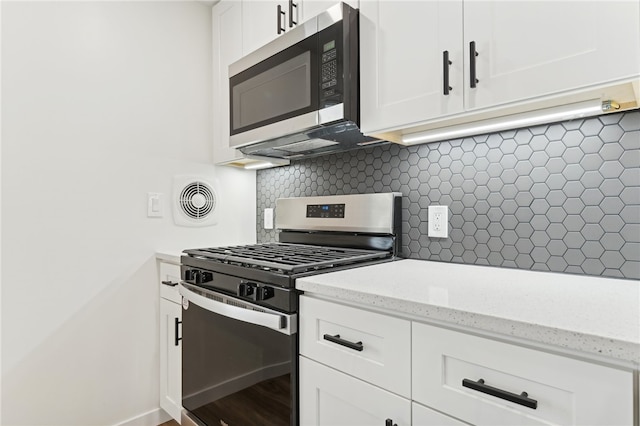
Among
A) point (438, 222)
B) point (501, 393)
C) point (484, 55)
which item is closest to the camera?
point (501, 393)

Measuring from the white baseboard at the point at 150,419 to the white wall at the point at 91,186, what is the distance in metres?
0.03

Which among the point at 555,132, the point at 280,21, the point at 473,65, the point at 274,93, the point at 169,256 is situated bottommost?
the point at 169,256

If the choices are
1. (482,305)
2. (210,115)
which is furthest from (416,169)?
(210,115)

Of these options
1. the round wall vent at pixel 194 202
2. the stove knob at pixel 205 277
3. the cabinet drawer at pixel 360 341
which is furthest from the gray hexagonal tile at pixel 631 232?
the round wall vent at pixel 194 202

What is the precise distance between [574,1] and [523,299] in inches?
29.7

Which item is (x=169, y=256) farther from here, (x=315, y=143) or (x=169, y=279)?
(x=315, y=143)

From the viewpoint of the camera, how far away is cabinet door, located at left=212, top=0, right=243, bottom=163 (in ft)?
6.55

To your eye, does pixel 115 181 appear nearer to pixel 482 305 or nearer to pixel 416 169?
pixel 416 169

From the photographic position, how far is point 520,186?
1279mm

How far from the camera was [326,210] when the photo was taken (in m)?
1.83

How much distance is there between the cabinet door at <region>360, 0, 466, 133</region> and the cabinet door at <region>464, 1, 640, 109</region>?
0.05m

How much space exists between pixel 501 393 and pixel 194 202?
183 cm

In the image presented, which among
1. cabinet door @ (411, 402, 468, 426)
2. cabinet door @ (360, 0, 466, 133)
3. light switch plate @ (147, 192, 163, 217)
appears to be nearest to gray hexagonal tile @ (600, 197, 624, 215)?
cabinet door @ (360, 0, 466, 133)

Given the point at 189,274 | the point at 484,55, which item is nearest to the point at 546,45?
the point at 484,55
